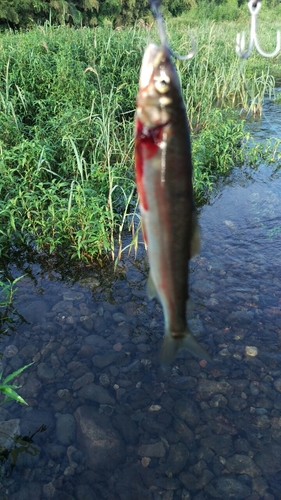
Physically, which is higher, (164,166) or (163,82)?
(163,82)

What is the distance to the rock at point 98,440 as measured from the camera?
284 cm

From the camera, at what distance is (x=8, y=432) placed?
9.66 ft

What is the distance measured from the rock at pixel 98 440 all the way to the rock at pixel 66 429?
41 millimetres

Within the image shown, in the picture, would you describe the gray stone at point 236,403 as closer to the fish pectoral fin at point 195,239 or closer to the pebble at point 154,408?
the pebble at point 154,408

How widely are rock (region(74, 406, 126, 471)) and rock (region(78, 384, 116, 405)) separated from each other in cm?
9

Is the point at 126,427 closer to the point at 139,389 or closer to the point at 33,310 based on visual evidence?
the point at 139,389

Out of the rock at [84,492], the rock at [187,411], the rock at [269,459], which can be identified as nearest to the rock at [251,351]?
the rock at [187,411]

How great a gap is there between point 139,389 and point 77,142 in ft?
12.0

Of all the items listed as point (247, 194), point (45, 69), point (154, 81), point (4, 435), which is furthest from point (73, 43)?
point (154, 81)

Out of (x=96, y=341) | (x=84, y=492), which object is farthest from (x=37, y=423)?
(x=96, y=341)

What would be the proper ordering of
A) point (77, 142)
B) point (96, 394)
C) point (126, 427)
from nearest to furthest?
point (126, 427)
point (96, 394)
point (77, 142)

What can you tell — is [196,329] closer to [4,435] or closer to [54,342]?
[54,342]

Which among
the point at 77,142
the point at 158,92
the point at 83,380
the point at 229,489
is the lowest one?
the point at 229,489

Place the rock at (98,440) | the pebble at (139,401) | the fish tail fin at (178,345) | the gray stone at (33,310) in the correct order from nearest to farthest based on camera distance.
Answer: the fish tail fin at (178,345), the pebble at (139,401), the rock at (98,440), the gray stone at (33,310)
